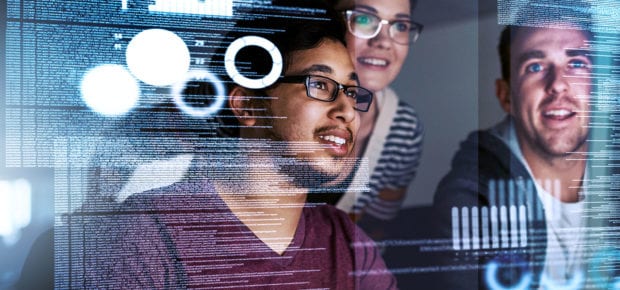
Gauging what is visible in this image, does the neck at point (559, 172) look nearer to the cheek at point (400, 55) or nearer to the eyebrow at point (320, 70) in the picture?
the cheek at point (400, 55)

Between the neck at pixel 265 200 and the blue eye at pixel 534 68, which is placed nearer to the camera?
the neck at pixel 265 200

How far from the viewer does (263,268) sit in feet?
6.45

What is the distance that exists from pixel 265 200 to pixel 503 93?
3.06 ft

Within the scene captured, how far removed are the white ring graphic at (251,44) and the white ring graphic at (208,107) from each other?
2.1 inches

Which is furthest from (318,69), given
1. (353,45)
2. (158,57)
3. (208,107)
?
(158,57)

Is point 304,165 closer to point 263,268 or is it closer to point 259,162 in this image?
point 259,162

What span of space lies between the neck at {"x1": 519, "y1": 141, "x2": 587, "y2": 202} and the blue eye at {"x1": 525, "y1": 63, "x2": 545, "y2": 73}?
0.26 metres

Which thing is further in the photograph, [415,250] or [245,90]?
[415,250]

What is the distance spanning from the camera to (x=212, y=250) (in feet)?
6.27

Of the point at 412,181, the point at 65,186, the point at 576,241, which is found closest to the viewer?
the point at 65,186

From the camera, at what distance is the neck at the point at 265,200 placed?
1.94 metres

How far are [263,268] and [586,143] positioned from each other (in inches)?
50.6

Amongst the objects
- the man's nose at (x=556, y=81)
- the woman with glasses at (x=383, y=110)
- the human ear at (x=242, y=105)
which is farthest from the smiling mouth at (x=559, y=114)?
the human ear at (x=242, y=105)

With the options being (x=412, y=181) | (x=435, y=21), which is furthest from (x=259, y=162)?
(x=435, y=21)
